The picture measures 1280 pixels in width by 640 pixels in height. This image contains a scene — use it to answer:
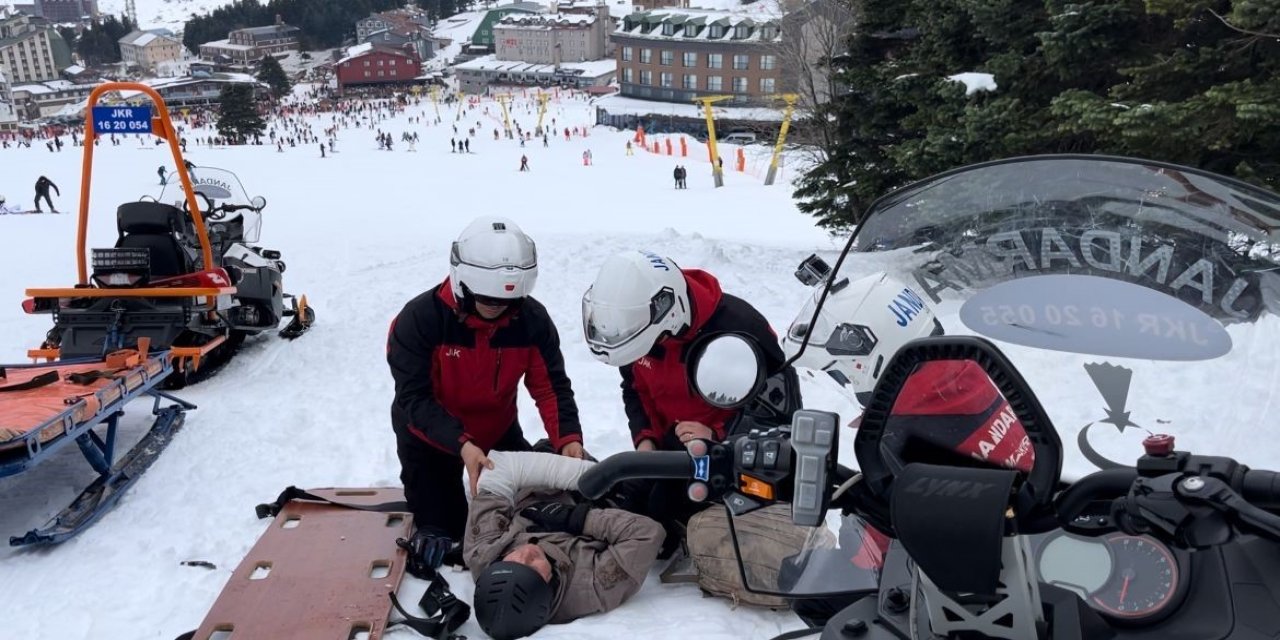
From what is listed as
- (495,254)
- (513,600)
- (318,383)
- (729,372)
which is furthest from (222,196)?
(729,372)

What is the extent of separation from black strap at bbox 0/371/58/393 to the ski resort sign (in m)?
2.75

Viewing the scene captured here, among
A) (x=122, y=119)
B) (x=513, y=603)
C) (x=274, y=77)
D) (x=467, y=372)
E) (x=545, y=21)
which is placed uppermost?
(x=545, y=21)

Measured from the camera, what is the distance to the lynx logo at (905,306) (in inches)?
81.4

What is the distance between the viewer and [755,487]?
5.26ft

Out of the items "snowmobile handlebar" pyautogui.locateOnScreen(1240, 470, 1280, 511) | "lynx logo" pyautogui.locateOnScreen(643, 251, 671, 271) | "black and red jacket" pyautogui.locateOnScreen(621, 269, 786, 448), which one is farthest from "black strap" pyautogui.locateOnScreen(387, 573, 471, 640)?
"snowmobile handlebar" pyautogui.locateOnScreen(1240, 470, 1280, 511)

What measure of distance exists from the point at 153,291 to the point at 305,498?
11.9 feet

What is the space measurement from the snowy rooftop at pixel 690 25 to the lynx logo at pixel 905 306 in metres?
66.9

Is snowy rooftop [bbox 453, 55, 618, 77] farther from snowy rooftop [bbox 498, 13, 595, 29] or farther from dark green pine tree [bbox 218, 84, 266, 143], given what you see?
dark green pine tree [bbox 218, 84, 266, 143]

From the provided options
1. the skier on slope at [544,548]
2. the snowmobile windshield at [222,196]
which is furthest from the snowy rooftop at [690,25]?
the skier on slope at [544,548]

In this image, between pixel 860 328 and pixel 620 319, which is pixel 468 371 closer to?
pixel 620 319

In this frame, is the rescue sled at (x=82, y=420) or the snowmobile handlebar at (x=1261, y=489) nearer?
the snowmobile handlebar at (x=1261, y=489)

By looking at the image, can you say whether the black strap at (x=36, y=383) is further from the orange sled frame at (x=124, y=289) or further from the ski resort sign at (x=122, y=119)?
the ski resort sign at (x=122, y=119)

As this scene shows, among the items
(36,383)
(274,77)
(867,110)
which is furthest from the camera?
(274,77)

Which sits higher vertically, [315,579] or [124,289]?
[124,289]
